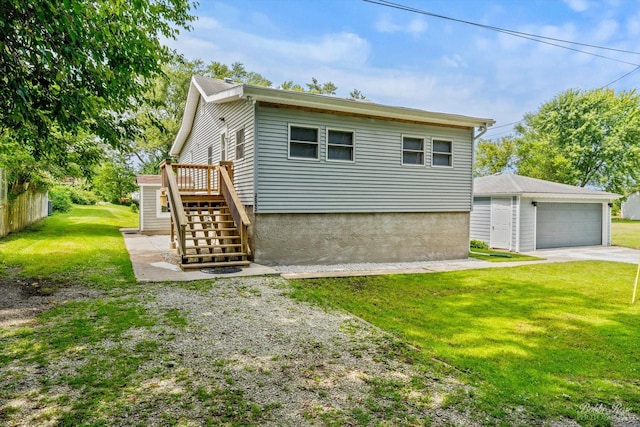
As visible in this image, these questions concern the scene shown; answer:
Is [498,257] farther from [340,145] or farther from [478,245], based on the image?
[340,145]

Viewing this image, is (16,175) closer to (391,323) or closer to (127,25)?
(127,25)

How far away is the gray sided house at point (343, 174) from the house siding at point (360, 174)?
1.0 inches

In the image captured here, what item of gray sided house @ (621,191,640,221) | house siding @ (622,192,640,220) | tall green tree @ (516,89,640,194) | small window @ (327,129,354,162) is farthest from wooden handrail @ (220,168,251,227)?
house siding @ (622,192,640,220)

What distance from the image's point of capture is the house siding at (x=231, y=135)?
934 centimetres

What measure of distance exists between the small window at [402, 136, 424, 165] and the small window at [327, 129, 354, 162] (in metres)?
1.75

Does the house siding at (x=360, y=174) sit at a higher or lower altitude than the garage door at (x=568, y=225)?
higher

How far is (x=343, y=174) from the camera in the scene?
→ 10133 mm

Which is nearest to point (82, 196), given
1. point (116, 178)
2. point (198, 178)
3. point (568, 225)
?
point (116, 178)

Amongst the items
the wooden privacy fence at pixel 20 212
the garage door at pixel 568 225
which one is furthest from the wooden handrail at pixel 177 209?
the garage door at pixel 568 225

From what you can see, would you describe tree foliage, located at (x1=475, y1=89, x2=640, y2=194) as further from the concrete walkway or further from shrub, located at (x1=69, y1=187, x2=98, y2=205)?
shrub, located at (x1=69, y1=187, x2=98, y2=205)

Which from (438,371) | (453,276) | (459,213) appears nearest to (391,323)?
(438,371)

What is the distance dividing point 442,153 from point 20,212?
1526 cm

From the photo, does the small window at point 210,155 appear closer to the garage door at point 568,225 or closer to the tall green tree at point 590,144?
the garage door at point 568,225

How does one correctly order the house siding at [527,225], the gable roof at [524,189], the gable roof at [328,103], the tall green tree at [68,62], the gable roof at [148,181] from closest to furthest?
the tall green tree at [68,62] < the gable roof at [328,103] < the gable roof at [524,189] < the house siding at [527,225] < the gable roof at [148,181]
